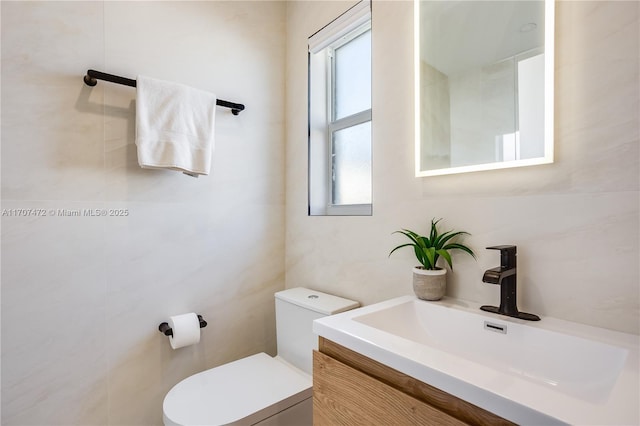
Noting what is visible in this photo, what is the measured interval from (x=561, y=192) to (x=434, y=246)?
1.29 feet

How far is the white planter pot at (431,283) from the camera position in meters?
1.09

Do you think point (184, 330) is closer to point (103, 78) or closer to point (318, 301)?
point (318, 301)

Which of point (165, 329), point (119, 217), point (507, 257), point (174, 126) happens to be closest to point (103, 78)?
point (174, 126)

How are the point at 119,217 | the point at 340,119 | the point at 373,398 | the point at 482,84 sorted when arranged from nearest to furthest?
the point at 373,398 → the point at 482,84 → the point at 119,217 → the point at 340,119

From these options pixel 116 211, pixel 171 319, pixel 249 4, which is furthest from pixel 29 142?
pixel 249 4

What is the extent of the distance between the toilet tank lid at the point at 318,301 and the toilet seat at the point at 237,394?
290 millimetres

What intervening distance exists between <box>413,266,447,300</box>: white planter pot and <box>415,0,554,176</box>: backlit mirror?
0.35 meters

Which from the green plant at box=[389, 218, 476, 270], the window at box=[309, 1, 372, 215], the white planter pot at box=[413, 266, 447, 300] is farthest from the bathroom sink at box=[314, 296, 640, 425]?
the window at box=[309, 1, 372, 215]

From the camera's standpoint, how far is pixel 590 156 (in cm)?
85

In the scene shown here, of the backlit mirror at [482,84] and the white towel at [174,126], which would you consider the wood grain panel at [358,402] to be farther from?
the white towel at [174,126]

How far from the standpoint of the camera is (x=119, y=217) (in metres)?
1.38

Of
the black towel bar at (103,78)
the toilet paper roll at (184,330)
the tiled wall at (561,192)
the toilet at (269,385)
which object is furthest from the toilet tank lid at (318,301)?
the black towel bar at (103,78)

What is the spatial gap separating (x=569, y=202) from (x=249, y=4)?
68.4 inches

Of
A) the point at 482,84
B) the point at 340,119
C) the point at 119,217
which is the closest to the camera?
the point at 482,84
